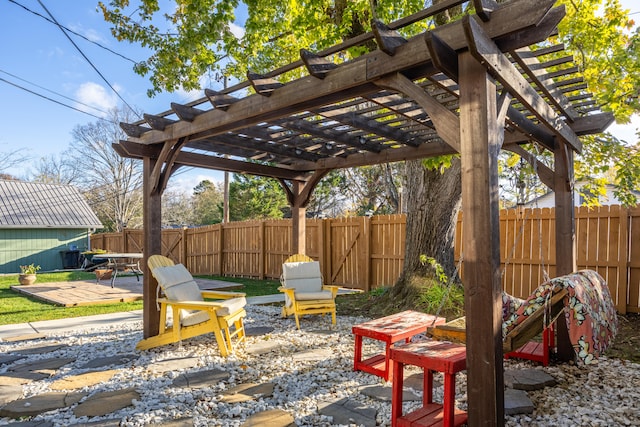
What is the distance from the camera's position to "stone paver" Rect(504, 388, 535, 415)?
278 cm

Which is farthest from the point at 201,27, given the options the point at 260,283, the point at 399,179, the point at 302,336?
the point at 399,179

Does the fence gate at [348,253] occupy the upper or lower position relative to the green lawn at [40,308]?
upper

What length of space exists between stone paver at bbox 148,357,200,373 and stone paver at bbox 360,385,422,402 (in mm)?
1705

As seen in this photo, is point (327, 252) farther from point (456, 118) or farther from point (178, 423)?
point (456, 118)

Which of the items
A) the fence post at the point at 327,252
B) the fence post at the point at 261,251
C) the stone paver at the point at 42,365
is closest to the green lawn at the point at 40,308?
the fence post at the point at 327,252

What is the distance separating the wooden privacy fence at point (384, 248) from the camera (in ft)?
18.8

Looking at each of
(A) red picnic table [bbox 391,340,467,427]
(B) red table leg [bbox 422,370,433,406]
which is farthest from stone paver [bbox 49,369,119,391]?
(B) red table leg [bbox 422,370,433,406]

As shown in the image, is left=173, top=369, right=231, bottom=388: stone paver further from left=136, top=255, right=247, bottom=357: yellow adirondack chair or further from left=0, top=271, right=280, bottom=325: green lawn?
left=0, top=271, right=280, bottom=325: green lawn

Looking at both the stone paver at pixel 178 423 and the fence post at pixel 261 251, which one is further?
the fence post at pixel 261 251

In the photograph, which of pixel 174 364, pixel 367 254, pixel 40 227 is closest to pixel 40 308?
pixel 174 364

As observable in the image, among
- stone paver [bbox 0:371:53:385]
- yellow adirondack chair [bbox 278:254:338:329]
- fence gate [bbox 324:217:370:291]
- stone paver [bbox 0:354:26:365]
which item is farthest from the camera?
fence gate [bbox 324:217:370:291]

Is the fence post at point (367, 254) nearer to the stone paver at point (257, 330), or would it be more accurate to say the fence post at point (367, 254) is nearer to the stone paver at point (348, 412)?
the stone paver at point (257, 330)

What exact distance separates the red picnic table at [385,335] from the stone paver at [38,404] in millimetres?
2237

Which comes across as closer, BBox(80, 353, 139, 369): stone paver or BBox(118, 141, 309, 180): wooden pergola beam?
BBox(80, 353, 139, 369): stone paver
